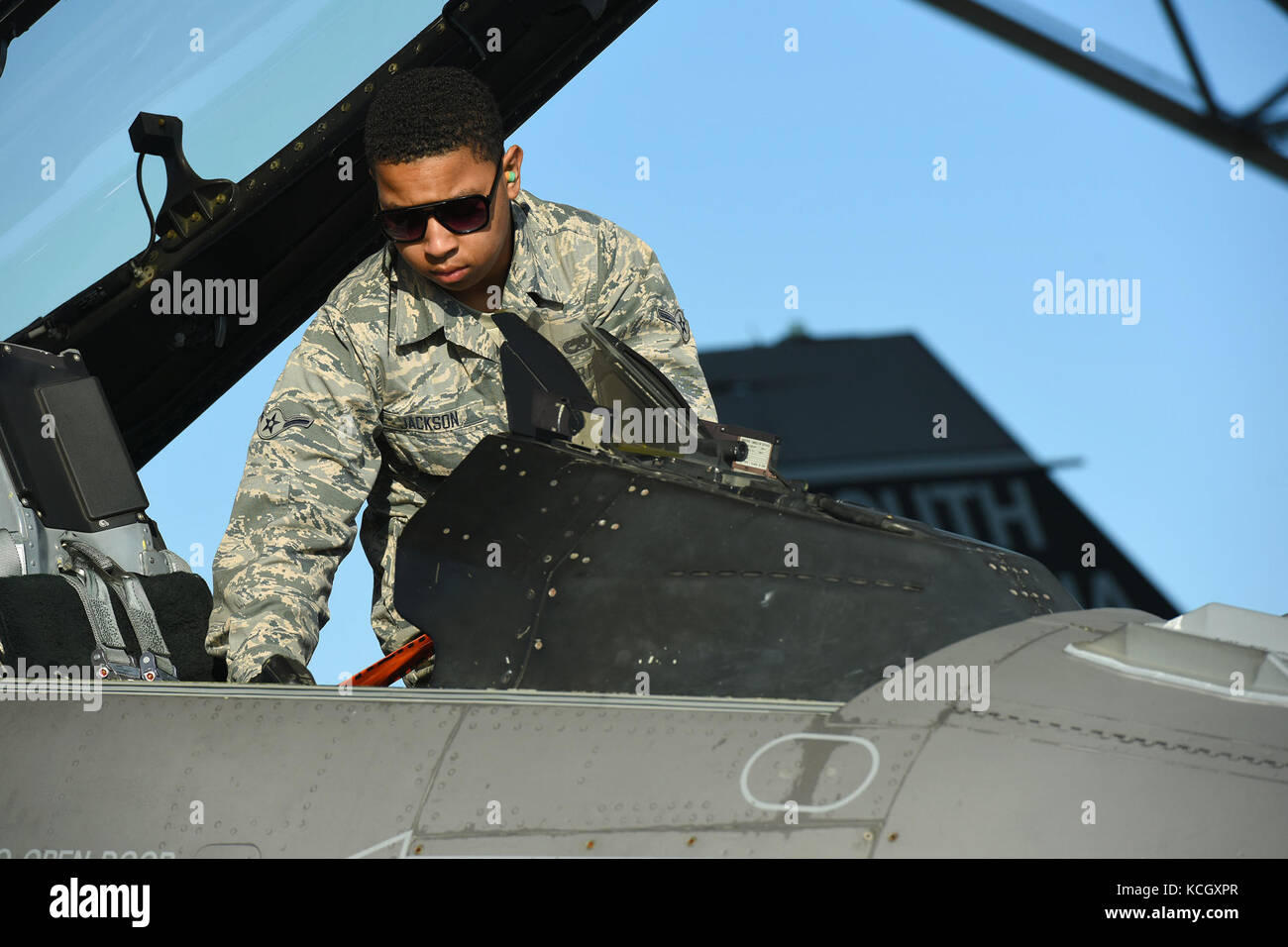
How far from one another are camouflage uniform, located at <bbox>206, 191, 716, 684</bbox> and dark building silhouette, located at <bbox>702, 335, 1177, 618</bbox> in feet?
15.1

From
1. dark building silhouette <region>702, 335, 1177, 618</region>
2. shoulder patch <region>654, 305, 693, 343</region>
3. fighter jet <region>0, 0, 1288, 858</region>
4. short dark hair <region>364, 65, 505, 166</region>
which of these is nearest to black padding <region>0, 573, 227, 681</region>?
fighter jet <region>0, 0, 1288, 858</region>

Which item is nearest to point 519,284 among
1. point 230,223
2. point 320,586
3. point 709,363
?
point 320,586

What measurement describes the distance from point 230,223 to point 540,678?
1603 millimetres

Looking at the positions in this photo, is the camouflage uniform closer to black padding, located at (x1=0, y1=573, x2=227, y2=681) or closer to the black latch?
black padding, located at (x1=0, y1=573, x2=227, y2=681)

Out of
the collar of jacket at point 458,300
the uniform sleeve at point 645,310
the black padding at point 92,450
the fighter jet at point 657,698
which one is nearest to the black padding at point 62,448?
the black padding at point 92,450

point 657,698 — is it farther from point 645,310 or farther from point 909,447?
point 909,447

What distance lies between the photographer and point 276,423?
1880 millimetres

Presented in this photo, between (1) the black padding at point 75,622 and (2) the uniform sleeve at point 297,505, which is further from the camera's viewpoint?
(1) the black padding at point 75,622

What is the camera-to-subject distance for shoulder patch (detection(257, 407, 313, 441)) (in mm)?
1868

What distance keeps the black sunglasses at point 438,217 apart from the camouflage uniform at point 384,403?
0.56ft

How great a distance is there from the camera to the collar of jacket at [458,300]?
2047 millimetres

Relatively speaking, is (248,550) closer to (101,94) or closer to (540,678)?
(540,678)

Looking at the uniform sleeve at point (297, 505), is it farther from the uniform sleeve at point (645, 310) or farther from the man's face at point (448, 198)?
the uniform sleeve at point (645, 310)

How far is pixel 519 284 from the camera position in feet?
6.97
